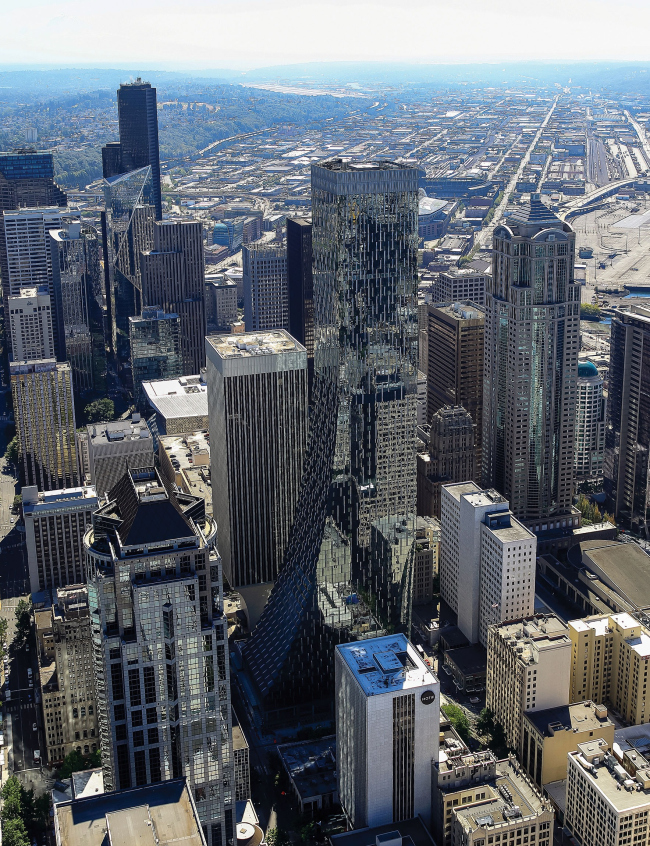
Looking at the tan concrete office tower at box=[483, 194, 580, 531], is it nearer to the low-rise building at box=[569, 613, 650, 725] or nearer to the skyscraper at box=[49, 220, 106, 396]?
the low-rise building at box=[569, 613, 650, 725]

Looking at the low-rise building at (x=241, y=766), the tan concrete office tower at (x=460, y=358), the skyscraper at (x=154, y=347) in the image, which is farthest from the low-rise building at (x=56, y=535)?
the skyscraper at (x=154, y=347)

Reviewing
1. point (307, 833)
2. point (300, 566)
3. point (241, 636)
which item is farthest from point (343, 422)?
point (307, 833)

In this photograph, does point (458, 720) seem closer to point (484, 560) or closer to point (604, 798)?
point (484, 560)

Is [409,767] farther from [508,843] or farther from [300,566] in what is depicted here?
[300,566]

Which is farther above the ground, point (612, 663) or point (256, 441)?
point (256, 441)

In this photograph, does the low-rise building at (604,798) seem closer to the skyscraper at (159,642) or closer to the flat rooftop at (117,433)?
the skyscraper at (159,642)

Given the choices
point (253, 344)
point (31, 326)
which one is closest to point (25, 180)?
point (31, 326)
